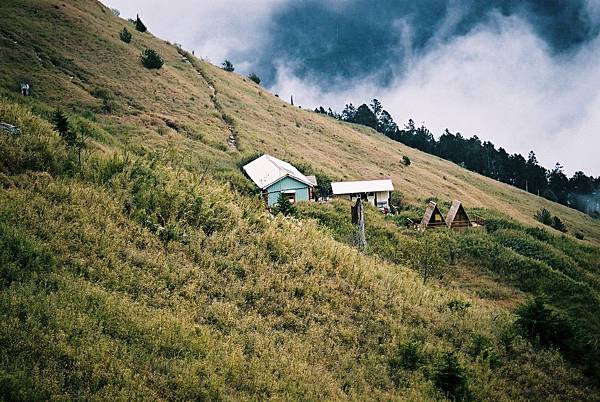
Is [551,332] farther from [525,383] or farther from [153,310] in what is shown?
[153,310]

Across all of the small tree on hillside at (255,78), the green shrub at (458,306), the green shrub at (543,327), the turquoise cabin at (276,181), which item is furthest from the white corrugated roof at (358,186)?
the small tree on hillside at (255,78)

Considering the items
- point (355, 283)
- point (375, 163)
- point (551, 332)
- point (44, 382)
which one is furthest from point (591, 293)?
point (375, 163)

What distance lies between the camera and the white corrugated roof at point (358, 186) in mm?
49625

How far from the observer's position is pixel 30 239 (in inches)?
439

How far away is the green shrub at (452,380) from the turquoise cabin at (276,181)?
2976 cm

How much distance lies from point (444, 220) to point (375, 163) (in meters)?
31.2

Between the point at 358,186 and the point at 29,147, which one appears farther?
the point at 358,186

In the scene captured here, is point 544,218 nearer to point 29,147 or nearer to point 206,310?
point 206,310

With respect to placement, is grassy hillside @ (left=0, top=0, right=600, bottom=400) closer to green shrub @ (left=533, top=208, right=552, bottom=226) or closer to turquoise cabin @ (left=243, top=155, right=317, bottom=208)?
turquoise cabin @ (left=243, top=155, right=317, bottom=208)

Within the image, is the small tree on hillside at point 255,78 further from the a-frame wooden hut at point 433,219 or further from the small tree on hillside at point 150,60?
the a-frame wooden hut at point 433,219

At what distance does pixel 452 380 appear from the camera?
37.3ft

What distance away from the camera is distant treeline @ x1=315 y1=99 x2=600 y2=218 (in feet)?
400

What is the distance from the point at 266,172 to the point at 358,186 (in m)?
13.8

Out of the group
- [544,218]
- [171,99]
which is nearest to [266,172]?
[171,99]
